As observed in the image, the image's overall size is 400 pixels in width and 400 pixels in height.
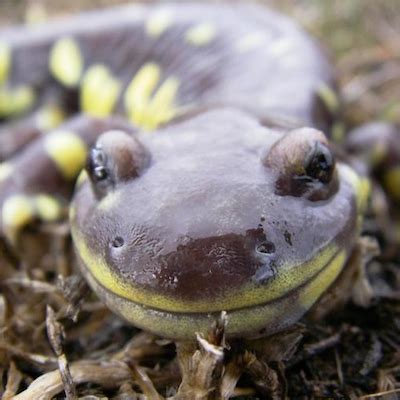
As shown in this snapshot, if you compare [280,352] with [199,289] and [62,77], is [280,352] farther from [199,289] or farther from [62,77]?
[62,77]

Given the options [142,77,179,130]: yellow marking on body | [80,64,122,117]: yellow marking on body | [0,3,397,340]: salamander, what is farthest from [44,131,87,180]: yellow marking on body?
[80,64,122,117]: yellow marking on body

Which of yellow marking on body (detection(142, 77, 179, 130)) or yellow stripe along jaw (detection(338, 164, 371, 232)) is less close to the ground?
yellow stripe along jaw (detection(338, 164, 371, 232))

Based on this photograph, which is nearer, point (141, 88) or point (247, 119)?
point (247, 119)

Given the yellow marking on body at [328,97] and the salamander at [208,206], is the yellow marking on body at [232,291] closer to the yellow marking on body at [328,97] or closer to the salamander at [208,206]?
the salamander at [208,206]

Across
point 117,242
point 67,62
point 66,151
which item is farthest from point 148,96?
point 117,242

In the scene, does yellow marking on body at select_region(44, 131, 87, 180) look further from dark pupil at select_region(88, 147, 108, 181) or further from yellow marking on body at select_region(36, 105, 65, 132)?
yellow marking on body at select_region(36, 105, 65, 132)

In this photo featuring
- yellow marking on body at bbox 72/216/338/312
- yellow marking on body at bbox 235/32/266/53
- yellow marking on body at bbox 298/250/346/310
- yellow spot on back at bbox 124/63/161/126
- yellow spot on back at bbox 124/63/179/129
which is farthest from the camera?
yellow spot on back at bbox 124/63/161/126

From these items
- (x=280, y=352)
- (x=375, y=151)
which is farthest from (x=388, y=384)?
(x=375, y=151)

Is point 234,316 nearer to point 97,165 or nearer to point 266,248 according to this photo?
point 266,248
